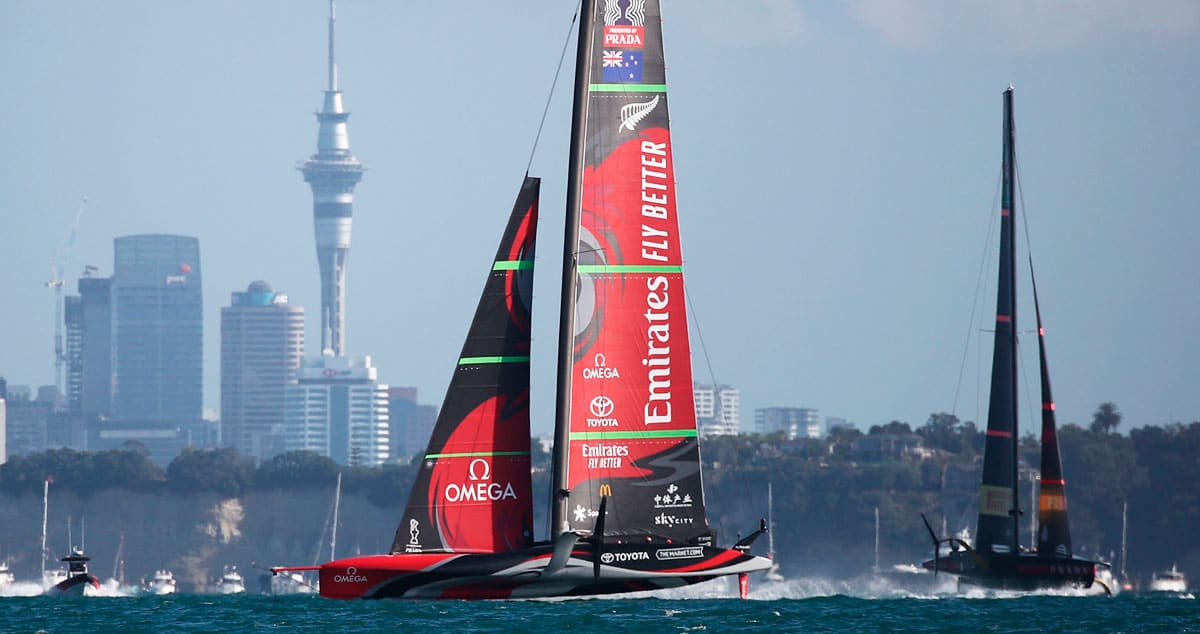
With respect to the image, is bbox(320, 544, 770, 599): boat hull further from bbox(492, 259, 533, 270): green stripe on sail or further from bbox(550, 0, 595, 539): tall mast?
bbox(492, 259, 533, 270): green stripe on sail

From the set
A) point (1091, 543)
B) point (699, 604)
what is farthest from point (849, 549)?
point (699, 604)

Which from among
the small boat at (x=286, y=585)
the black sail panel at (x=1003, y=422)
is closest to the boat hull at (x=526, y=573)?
the black sail panel at (x=1003, y=422)

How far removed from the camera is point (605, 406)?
124 ft

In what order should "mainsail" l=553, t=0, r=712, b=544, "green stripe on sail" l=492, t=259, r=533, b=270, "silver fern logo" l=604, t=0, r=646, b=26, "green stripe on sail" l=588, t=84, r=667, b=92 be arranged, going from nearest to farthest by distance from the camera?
"mainsail" l=553, t=0, r=712, b=544
"green stripe on sail" l=588, t=84, r=667, b=92
"silver fern logo" l=604, t=0, r=646, b=26
"green stripe on sail" l=492, t=259, r=533, b=270

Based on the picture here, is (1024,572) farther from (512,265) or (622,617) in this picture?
(512,265)

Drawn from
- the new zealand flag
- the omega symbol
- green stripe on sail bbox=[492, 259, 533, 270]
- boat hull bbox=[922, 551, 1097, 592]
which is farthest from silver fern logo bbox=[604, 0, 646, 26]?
boat hull bbox=[922, 551, 1097, 592]

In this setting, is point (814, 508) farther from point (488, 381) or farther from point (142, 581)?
point (488, 381)

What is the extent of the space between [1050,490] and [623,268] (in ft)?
93.5

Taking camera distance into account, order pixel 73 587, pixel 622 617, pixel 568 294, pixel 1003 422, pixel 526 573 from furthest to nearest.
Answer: pixel 73 587
pixel 1003 422
pixel 622 617
pixel 568 294
pixel 526 573

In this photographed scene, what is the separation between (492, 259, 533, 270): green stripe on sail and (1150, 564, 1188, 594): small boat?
299 ft

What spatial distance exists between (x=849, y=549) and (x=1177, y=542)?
25178 mm

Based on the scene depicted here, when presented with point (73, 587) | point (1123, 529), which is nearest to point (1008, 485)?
point (73, 587)

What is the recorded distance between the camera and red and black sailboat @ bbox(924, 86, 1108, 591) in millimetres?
60438

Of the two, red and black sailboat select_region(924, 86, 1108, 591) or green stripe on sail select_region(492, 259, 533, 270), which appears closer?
green stripe on sail select_region(492, 259, 533, 270)
